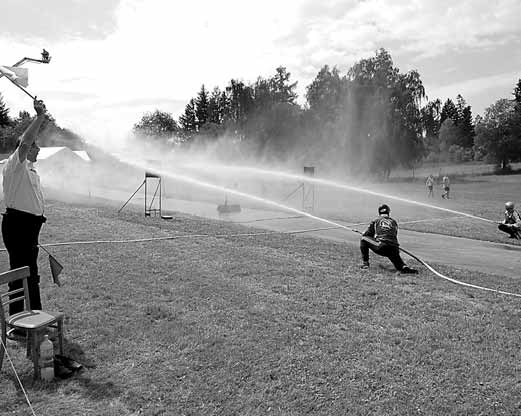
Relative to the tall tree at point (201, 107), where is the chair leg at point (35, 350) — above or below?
below

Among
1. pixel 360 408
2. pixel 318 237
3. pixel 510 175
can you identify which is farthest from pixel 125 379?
pixel 510 175

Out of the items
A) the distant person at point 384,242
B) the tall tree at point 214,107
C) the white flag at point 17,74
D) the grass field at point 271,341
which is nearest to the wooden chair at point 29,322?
the grass field at point 271,341

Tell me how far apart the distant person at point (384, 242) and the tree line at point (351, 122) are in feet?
135

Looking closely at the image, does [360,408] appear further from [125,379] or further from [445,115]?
[445,115]

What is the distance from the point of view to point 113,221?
1501 cm

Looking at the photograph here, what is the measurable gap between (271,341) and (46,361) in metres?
2.33

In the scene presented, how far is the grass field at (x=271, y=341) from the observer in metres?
3.97

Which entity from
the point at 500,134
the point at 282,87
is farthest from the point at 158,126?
the point at 500,134

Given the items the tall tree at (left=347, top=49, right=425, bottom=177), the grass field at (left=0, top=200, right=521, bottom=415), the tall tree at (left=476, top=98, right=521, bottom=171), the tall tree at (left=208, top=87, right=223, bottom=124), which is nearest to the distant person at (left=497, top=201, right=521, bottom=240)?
the grass field at (left=0, top=200, right=521, bottom=415)

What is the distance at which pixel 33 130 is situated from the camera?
4492 mm

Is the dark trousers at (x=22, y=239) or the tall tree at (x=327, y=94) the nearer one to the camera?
the dark trousers at (x=22, y=239)

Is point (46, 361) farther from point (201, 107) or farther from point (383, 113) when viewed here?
point (201, 107)

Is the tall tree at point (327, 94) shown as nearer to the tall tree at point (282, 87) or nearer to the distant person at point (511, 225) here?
the tall tree at point (282, 87)

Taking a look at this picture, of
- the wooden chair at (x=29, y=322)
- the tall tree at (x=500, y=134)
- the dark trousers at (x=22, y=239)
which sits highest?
the tall tree at (x=500, y=134)
